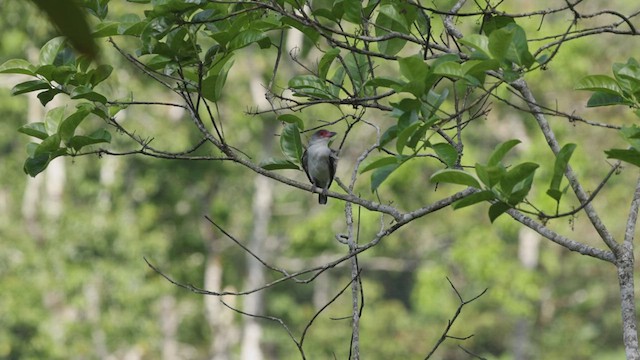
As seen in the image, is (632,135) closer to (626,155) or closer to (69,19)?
(626,155)

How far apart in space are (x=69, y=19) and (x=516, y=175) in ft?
4.54

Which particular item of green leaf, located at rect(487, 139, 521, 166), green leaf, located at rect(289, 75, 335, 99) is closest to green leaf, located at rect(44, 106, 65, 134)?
green leaf, located at rect(289, 75, 335, 99)

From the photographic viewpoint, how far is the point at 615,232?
1848cm

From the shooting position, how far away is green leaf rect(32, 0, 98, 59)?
789 millimetres

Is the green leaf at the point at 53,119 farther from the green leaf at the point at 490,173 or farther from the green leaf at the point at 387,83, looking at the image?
the green leaf at the point at 490,173

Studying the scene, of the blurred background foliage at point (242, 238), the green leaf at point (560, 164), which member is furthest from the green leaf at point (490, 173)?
the blurred background foliage at point (242, 238)

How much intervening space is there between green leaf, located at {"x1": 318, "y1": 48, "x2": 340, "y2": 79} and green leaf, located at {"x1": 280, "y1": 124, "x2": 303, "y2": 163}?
0.17 m

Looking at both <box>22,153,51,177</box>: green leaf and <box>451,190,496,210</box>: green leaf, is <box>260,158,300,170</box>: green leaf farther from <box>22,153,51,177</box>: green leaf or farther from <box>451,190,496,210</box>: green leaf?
<box>451,190,496,210</box>: green leaf

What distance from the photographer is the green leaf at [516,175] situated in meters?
2.01

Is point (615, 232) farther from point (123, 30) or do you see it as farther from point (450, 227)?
point (123, 30)

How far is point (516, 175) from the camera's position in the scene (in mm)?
2023

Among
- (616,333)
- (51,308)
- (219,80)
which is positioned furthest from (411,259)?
(219,80)

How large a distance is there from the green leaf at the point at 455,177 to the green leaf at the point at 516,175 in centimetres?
6

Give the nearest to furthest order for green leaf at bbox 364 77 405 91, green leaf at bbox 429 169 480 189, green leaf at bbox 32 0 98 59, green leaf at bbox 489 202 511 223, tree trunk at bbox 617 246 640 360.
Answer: green leaf at bbox 32 0 98 59, green leaf at bbox 429 169 480 189, green leaf at bbox 489 202 511 223, green leaf at bbox 364 77 405 91, tree trunk at bbox 617 246 640 360
